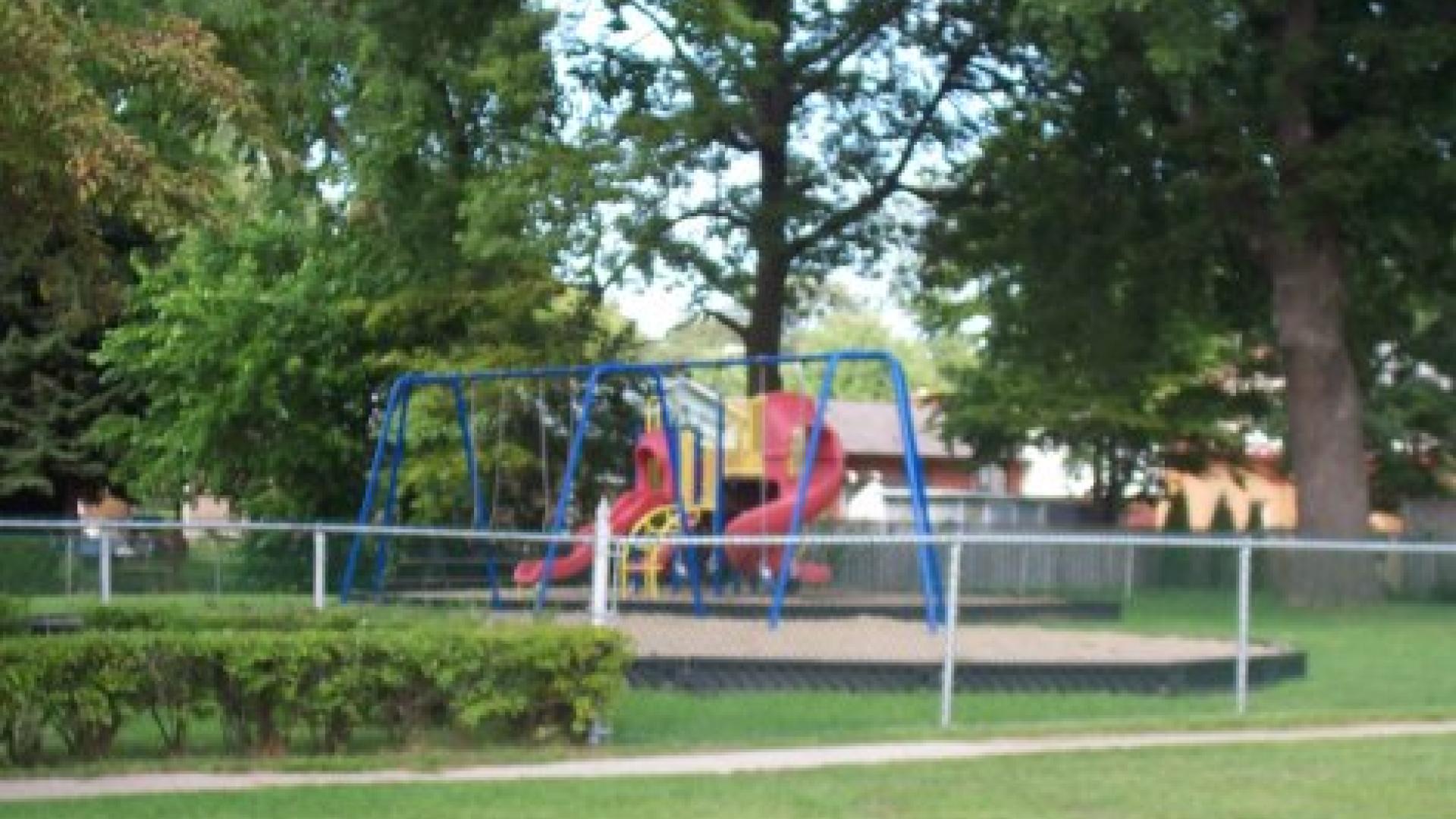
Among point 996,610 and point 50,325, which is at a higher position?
point 50,325

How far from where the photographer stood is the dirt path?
12219 millimetres

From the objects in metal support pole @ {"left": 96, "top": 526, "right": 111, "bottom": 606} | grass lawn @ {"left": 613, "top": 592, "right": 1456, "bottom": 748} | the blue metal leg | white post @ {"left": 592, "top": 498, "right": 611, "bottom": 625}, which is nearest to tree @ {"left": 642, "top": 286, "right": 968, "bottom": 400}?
the blue metal leg

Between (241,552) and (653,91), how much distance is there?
408 inches

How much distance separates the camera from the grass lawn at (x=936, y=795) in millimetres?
11305

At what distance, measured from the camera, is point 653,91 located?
110 ft

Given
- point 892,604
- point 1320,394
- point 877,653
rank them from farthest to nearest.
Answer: point 1320,394 → point 892,604 → point 877,653

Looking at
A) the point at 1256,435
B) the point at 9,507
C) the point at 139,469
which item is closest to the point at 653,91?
the point at 139,469

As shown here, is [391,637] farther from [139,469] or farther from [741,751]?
[139,469]

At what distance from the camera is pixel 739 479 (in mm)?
28969

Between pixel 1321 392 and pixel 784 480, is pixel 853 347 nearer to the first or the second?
pixel 1321 392

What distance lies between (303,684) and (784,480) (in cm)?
1451

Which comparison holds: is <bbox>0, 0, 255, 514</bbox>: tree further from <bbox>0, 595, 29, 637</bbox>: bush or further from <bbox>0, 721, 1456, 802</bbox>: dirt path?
<bbox>0, 721, 1456, 802</bbox>: dirt path

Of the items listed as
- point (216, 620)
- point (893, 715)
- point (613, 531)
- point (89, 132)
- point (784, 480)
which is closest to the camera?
point (89, 132)

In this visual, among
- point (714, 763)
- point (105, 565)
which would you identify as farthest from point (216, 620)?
point (105, 565)
